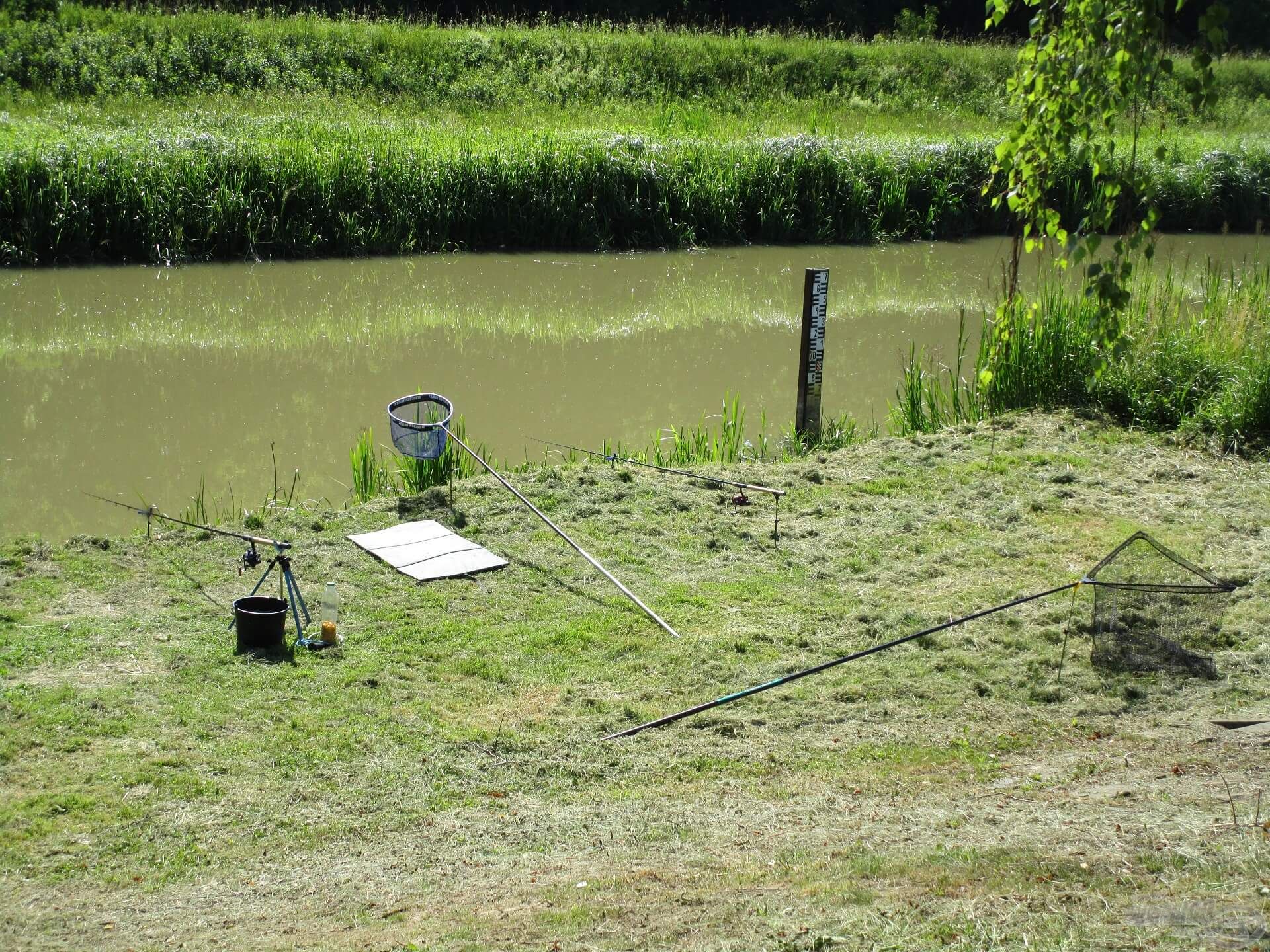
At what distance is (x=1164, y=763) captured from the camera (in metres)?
4.42

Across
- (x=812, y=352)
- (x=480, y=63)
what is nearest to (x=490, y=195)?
(x=812, y=352)

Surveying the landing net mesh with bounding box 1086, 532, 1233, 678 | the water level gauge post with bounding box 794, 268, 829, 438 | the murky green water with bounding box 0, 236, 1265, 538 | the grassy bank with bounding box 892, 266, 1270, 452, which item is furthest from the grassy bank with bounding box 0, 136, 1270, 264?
the landing net mesh with bounding box 1086, 532, 1233, 678

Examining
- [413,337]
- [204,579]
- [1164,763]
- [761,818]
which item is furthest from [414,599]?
[413,337]

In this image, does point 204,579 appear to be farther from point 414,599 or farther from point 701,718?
point 701,718

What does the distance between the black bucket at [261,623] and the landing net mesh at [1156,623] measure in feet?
11.5

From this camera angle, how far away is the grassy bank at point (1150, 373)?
8508 mm

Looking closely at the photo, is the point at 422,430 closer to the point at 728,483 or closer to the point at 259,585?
the point at 728,483

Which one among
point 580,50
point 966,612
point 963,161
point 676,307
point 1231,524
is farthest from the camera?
point 580,50

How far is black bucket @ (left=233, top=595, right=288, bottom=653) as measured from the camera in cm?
545

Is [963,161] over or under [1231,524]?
over

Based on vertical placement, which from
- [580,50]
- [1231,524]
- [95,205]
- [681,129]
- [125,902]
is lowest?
[125,902]

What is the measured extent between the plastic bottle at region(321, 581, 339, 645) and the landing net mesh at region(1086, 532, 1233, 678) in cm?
330

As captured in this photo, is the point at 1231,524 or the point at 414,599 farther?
Result: the point at 1231,524

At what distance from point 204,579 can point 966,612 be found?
3.77 m
